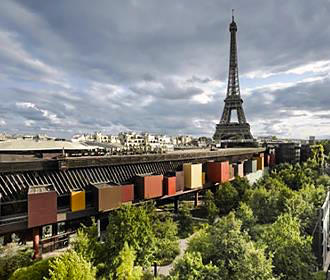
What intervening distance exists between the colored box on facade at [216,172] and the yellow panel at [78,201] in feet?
75.2

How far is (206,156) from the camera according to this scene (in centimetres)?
4672

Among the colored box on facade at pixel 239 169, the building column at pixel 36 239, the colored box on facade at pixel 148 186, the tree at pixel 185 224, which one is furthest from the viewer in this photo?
the colored box on facade at pixel 239 169

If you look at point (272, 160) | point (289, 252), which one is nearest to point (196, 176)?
point (289, 252)

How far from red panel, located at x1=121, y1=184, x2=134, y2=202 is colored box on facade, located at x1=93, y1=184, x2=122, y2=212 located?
73cm

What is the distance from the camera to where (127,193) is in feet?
102

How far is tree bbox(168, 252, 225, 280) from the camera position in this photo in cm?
1425

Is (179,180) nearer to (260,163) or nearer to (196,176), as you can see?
(196,176)

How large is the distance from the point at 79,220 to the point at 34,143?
71.8ft

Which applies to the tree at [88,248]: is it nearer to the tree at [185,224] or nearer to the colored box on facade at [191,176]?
the tree at [185,224]

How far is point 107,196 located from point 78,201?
9.37 ft

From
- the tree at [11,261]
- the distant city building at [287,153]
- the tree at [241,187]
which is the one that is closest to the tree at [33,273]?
the tree at [11,261]

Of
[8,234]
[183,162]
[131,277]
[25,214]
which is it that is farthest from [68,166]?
[183,162]

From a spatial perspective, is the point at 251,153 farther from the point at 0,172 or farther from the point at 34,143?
the point at 0,172

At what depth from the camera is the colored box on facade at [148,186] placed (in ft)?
108
